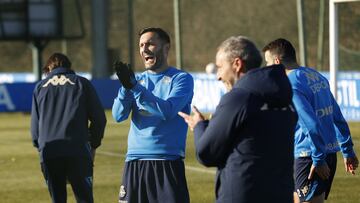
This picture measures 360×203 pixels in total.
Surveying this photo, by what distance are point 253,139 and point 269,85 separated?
31 centimetres

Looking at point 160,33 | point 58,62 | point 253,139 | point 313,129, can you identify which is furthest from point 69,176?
point 253,139

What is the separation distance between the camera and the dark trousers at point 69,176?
34.3 feet

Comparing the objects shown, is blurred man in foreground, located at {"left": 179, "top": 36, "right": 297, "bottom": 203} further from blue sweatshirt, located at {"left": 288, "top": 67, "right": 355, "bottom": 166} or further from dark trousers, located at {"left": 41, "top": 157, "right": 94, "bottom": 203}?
dark trousers, located at {"left": 41, "top": 157, "right": 94, "bottom": 203}

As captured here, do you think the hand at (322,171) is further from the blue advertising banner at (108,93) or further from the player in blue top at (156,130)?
the blue advertising banner at (108,93)

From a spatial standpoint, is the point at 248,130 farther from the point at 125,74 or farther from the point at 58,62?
the point at 58,62

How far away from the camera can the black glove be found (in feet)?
24.9

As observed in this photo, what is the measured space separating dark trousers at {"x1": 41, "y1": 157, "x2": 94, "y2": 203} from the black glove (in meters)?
2.69

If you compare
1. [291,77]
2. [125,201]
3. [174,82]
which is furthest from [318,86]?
[125,201]

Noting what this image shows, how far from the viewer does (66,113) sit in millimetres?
10297

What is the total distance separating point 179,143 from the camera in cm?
851

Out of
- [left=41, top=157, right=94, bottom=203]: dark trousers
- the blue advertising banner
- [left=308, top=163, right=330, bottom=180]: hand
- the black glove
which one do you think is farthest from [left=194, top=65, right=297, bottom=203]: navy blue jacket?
the blue advertising banner

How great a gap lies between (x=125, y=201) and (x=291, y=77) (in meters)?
1.64

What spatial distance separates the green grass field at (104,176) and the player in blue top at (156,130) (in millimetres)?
5171

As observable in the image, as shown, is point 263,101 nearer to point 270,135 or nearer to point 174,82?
point 270,135
